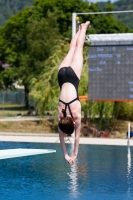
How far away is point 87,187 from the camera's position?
14.7m

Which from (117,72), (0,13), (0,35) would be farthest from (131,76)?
(0,13)

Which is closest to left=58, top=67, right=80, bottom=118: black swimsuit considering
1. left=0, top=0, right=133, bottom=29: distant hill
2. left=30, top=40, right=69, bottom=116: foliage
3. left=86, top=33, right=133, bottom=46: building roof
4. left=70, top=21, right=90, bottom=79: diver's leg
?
left=70, top=21, right=90, bottom=79: diver's leg

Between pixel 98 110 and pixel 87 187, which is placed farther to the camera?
pixel 98 110

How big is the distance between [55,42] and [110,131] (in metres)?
10.7

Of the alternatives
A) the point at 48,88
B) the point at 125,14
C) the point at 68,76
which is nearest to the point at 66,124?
the point at 68,76

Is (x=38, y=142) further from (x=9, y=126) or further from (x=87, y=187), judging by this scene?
(x=87, y=187)

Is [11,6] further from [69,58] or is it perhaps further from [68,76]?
[68,76]

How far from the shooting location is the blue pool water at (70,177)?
13.8m

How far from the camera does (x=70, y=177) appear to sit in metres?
16.2

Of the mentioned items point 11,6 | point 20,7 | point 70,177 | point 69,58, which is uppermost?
point 11,6

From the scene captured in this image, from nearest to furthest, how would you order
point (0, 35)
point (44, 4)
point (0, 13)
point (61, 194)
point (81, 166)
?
point (61, 194), point (81, 166), point (44, 4), point (0, 35), point (0, 13)

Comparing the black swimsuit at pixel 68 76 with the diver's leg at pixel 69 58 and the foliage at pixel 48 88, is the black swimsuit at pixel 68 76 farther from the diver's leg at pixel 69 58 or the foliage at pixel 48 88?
the foliage at pixel 48 88

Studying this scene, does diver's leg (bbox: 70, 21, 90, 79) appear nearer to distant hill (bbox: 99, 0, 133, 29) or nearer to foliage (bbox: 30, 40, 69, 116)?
foliage (bbox: 30, 40, 69, 116)

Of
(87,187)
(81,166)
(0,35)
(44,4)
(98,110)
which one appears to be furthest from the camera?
(0,35)
